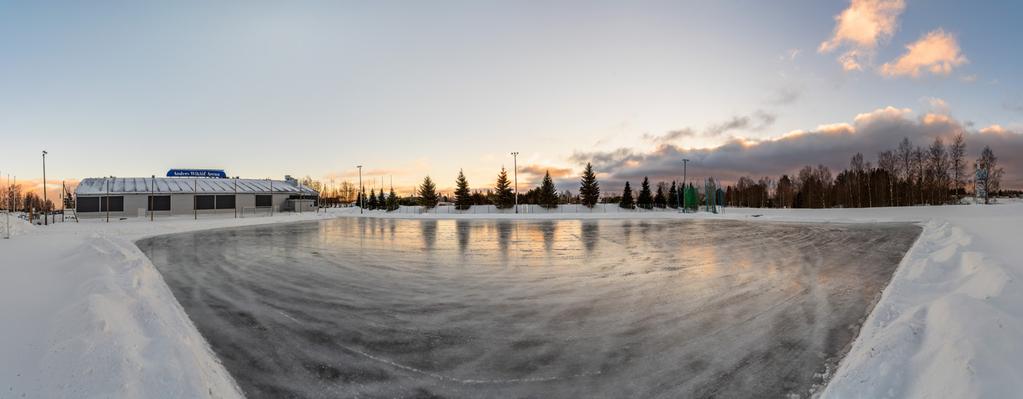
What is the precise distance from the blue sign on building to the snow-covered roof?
12.7 ft

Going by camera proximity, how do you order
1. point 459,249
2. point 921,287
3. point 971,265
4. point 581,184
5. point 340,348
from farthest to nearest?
point 581,184 < point 459,249 < point 971,265 < point 921,287 < point 340,348

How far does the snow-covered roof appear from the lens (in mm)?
53125

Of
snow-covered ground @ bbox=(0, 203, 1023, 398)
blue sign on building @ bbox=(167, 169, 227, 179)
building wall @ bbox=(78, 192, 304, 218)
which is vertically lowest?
snow-covered ground @ bbox=(0, 203, 1023, 398)

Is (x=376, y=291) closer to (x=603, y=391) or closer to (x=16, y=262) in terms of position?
(x=603, y=391)

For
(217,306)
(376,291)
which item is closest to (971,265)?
(376,291)

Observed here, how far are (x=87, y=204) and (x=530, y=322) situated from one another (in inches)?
2638

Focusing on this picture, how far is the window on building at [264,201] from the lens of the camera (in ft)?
200

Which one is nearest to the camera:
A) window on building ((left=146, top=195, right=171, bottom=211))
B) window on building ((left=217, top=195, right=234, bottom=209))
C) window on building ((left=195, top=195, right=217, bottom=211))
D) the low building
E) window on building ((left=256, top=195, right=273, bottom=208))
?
the low building

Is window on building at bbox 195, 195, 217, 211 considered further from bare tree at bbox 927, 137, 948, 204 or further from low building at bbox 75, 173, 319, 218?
bare tree at bbox 927, 137, 948, 204

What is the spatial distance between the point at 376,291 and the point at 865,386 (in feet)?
26.3

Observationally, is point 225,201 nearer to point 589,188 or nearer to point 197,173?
point 197,173

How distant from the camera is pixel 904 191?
72125 mm

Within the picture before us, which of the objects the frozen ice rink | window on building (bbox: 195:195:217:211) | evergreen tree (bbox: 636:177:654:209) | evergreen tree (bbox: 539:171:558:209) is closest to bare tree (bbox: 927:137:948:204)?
evergreen tree (bbox: 636:177:654:209)

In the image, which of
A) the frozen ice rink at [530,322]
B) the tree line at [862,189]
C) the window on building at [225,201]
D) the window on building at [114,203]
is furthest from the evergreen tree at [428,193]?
the frozen ice rink at [530,322]
